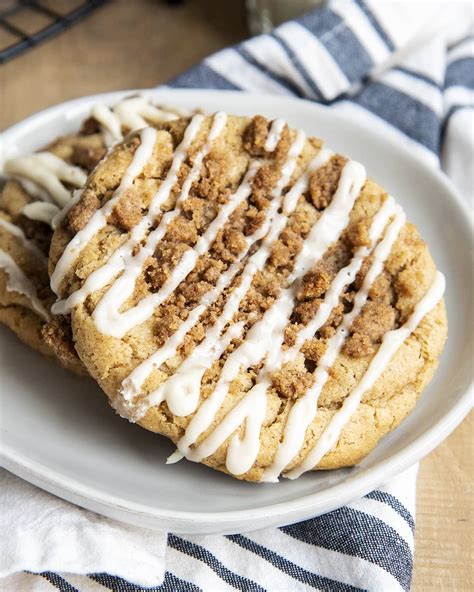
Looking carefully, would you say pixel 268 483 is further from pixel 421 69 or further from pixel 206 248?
pixel 421 69

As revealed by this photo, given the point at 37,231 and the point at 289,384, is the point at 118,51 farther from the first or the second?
the point at 289,384

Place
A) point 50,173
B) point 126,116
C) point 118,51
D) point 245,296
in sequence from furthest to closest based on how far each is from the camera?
point 118,51
point 126,116
point 50,173
point 245,296

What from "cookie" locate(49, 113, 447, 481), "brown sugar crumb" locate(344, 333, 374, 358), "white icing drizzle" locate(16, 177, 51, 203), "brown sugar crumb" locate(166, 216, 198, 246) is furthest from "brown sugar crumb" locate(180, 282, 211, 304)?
"white icing drizzle" locate(16, 177, 51, 203)

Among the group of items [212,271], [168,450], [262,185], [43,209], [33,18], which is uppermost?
[262,185]

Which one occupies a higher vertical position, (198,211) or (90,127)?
(198,211)

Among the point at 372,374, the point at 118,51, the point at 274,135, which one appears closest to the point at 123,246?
the point at 274,135

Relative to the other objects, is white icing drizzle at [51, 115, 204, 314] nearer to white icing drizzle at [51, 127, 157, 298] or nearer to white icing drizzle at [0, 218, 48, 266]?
white icing drizzle at [51, 127, 157, 298]

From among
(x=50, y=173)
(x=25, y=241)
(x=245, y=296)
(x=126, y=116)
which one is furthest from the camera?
(x=126, y=116)

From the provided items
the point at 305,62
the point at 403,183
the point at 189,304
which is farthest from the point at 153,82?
the point at 189,304
